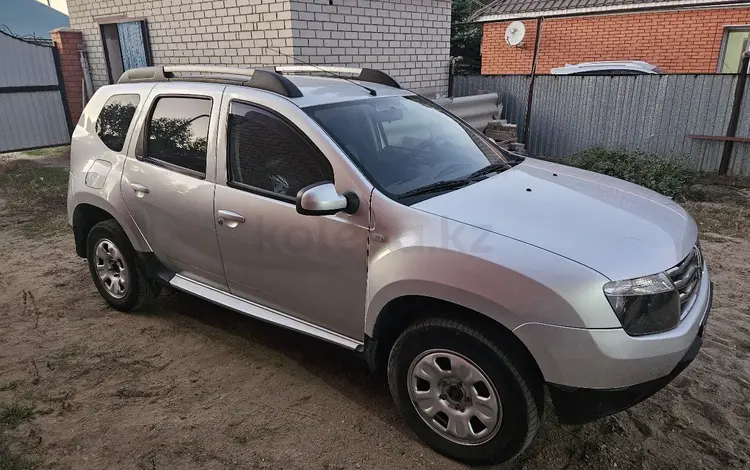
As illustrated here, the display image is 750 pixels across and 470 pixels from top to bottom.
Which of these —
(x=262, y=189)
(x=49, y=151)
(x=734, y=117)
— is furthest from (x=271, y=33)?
(x=49, y=151)

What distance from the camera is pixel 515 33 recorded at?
47.3 feet

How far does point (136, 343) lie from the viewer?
3896 mm

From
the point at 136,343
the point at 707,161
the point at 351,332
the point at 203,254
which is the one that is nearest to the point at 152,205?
the point at 203,254

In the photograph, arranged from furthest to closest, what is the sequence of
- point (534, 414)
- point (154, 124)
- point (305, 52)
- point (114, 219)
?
point (305, 52) → point (114, 219) → point (154, 124) → point (534, 414)

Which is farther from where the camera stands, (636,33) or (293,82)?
(636,33)

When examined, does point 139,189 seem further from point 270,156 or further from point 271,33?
point 271,33

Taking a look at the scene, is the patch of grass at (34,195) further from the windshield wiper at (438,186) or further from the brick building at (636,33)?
the brick building at (636,33)

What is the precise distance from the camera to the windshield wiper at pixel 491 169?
318 centimetres

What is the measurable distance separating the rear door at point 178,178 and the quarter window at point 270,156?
0.19 metres

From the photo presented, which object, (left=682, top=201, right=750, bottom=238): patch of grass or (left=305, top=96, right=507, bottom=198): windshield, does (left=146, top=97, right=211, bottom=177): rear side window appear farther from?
(left=682, top=201, right=750, bottom=238): patch of grass

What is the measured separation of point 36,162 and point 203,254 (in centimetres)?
915

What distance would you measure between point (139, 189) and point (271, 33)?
4025 millimetres

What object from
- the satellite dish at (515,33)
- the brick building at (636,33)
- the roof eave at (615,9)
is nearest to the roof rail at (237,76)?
the roof eave at (615,9)

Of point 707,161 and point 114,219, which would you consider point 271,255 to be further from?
point 707,161
